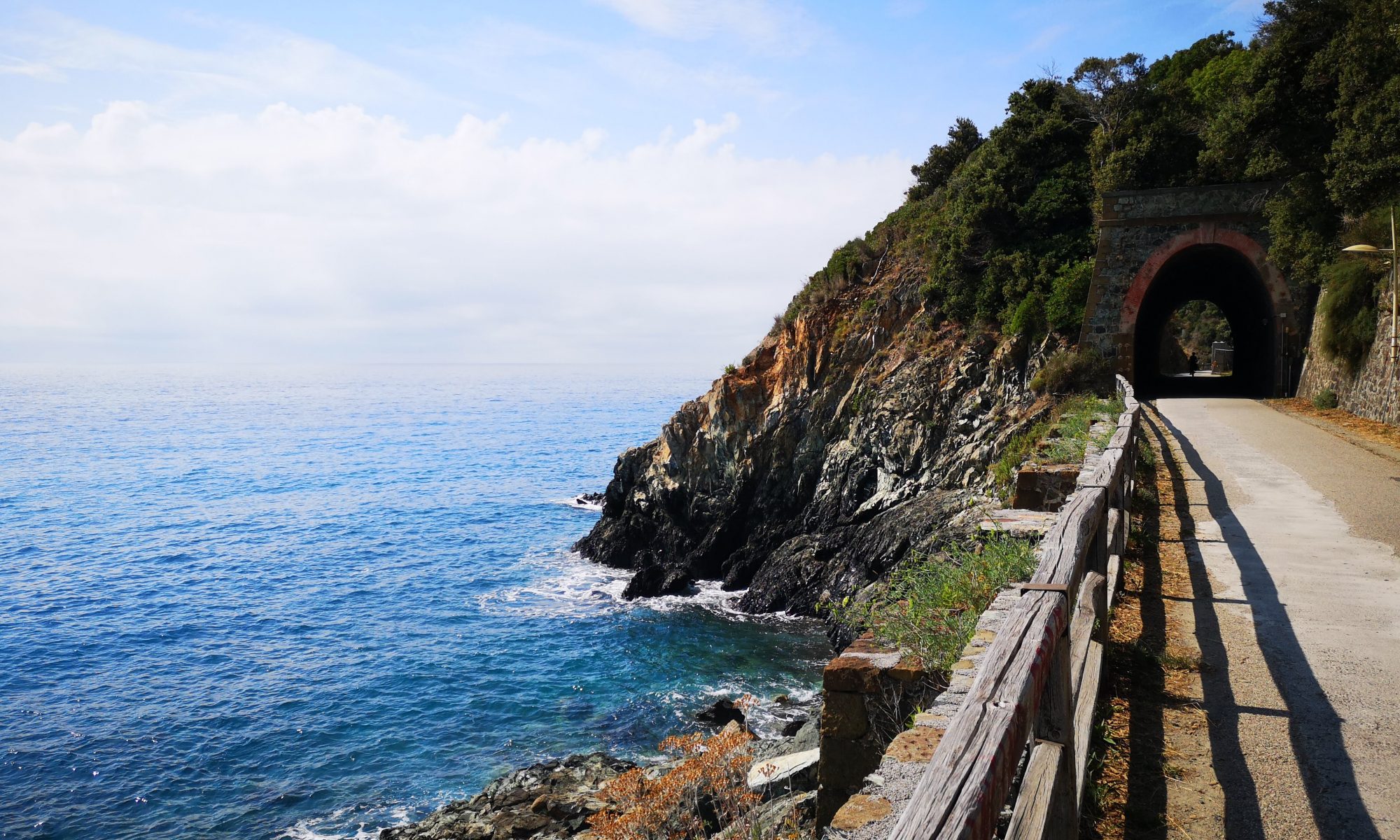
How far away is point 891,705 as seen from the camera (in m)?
5.09

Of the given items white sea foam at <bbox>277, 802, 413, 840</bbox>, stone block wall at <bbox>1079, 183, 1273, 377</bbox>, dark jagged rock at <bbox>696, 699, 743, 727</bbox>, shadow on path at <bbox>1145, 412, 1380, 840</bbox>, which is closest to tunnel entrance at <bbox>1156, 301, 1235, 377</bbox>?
stone block wall at <bbox>1079, 183, 1273, 377</bbox>

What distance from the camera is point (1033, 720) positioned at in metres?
2.88

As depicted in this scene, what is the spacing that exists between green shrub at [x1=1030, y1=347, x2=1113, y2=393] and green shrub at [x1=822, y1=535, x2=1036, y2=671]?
18618 mm

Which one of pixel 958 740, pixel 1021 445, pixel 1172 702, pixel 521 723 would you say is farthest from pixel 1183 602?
pixel 521 723

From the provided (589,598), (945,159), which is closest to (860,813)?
(589,598)

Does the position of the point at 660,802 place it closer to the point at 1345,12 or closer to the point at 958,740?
the point at 958,740

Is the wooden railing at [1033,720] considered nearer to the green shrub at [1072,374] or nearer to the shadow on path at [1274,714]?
the shadow on path at [1274,714]

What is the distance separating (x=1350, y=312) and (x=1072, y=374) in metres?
6.35

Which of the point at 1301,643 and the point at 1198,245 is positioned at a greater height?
the point at 1198,245

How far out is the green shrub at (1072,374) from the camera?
23.2 meters

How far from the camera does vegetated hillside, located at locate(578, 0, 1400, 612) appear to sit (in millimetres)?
21156

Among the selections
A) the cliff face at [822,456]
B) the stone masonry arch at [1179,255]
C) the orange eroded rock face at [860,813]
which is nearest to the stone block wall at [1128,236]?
the stone masonry arch at [1179,255]

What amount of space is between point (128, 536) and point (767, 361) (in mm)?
30582

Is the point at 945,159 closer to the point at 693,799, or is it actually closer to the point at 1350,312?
the point at 1350,312
